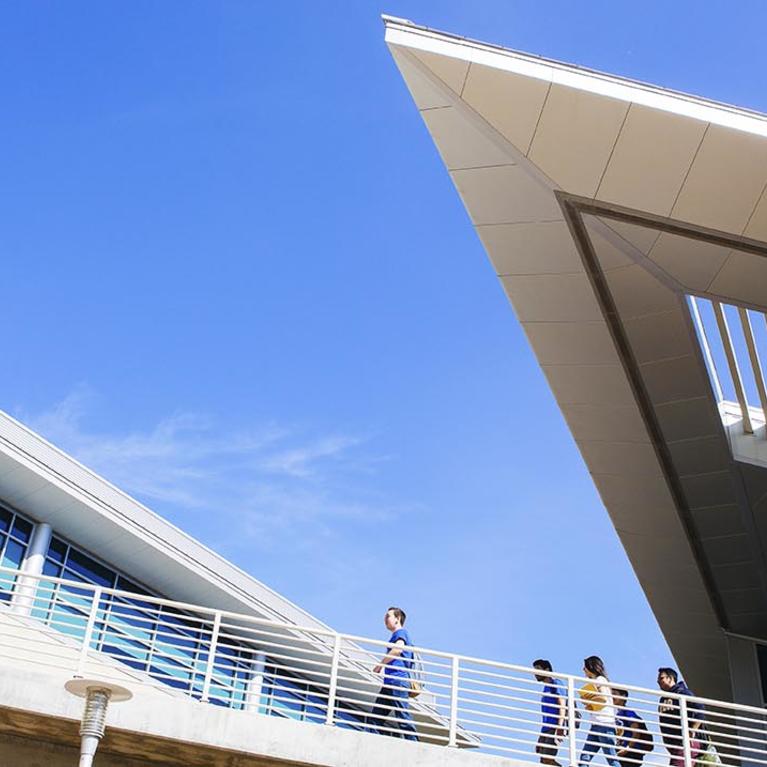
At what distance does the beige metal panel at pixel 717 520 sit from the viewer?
631 inches

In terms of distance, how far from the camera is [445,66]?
36.8ft

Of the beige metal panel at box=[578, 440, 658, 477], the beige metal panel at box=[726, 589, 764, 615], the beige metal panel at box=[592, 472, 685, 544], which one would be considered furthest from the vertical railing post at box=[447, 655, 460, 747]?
the beige metal panel at box=[726, 589, 764, 615]

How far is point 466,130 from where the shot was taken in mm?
11625

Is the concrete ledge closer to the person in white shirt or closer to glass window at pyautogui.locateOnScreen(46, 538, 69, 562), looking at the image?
the person in white shirt

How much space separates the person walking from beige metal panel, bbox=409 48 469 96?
6.25m

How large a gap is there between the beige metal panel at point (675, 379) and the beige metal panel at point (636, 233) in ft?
6.65

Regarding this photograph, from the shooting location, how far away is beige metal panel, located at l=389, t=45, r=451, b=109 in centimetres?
1134

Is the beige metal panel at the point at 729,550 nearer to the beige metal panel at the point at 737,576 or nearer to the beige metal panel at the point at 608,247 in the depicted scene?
the beige metal panel at the point at 737,576

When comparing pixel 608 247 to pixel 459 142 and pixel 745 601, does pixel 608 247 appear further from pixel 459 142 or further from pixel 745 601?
pixel 745 601

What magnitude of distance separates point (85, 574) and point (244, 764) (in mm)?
11114

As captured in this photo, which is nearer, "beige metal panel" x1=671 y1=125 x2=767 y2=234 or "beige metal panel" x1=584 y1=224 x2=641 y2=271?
"beige metal panel" x1=671 y1=125 x2=767 y2=234

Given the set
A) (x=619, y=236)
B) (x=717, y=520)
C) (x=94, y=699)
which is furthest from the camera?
(x=717, y=520)

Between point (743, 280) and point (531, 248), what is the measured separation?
8.21 ft

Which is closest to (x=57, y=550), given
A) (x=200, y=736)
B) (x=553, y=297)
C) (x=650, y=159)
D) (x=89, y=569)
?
(x=89, y=569)
